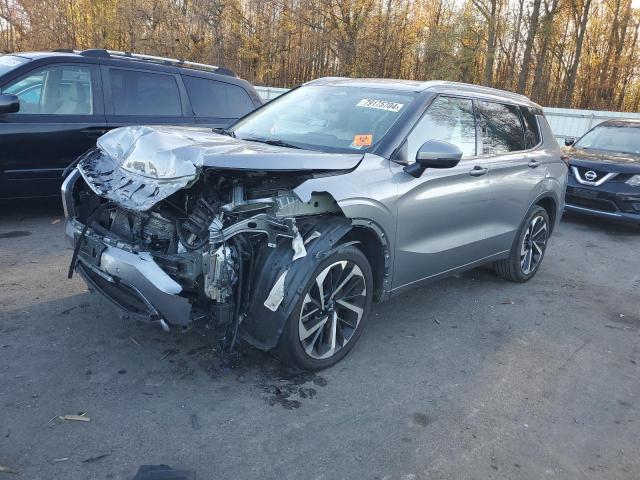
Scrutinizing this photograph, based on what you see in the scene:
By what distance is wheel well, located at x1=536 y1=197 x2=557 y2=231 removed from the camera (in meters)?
5.81

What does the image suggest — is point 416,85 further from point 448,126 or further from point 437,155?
point 437,155

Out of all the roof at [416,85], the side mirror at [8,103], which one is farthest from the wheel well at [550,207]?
the side mirror at [8,103]

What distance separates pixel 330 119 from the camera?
13.8ft

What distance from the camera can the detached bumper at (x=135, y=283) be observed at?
297cm

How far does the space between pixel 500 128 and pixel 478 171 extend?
78 cm

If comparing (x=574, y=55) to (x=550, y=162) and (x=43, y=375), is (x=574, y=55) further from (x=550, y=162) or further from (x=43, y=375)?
(x=43, y=375)

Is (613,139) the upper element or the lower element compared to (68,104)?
lower

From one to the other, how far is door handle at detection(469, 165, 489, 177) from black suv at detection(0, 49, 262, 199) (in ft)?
13.0

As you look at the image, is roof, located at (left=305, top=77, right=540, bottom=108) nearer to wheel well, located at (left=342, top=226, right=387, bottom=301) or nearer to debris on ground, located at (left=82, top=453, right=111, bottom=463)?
wheel well, located at (left=342, top=226, right=387, bottom=301)

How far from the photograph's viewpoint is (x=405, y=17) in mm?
27984

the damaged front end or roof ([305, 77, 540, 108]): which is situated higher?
roof ([305, 77, 540, 108])

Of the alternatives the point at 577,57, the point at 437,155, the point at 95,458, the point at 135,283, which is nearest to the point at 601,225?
the point at 437,155

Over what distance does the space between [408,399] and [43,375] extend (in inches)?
86.5

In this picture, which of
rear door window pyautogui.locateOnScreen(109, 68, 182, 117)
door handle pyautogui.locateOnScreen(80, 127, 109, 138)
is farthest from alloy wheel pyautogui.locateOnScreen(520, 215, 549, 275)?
door handle pyautogui.locateOnScreen(80, 127, 109, 138)
